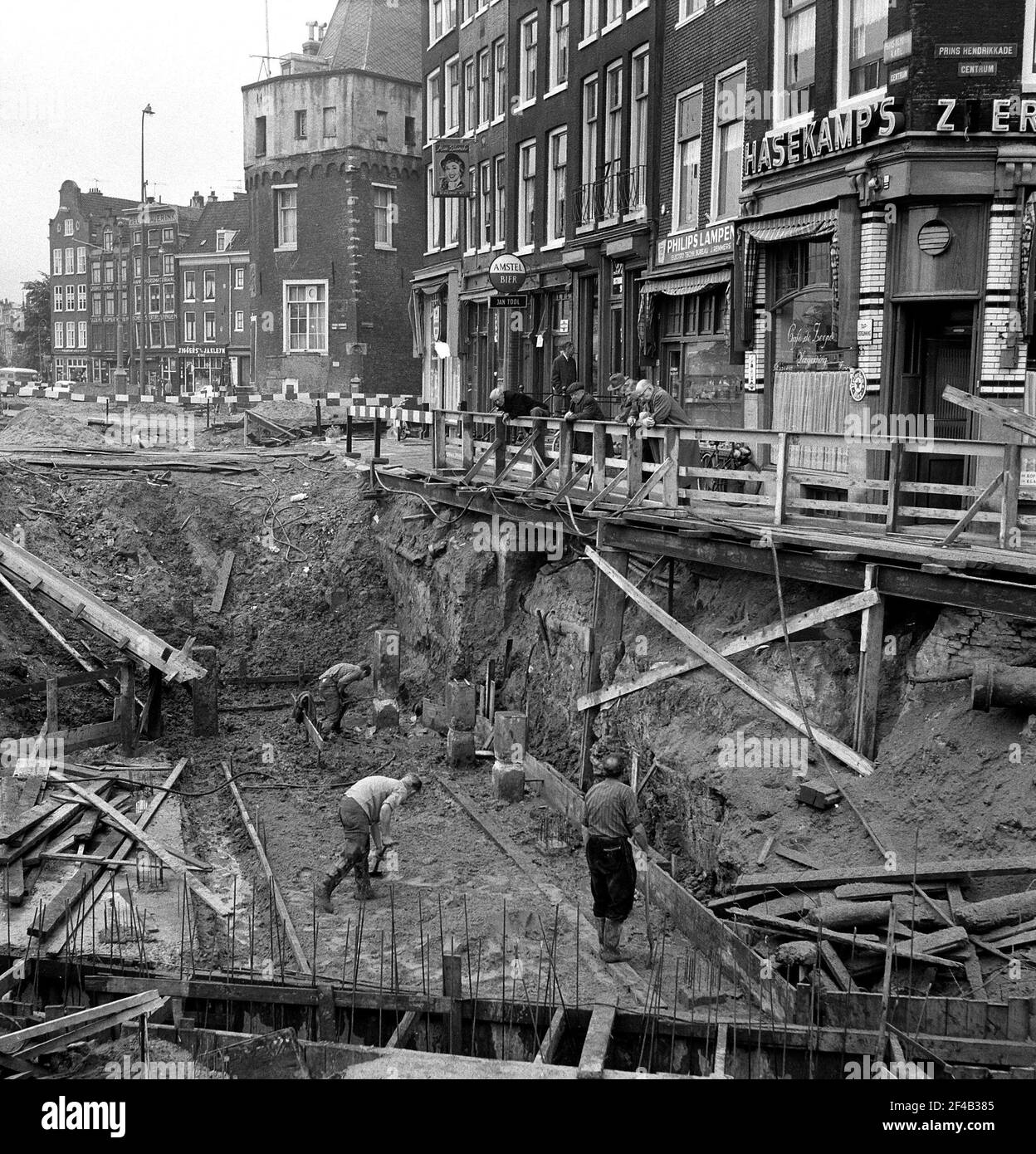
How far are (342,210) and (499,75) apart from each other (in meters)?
14.9

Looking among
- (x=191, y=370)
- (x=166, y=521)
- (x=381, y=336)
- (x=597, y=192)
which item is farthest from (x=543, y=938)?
(x=191, y=370)

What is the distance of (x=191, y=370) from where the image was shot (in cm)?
7375

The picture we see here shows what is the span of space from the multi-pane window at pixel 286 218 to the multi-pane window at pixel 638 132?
24683mm

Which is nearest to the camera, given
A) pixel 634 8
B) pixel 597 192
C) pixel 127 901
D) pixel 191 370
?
pixel 127 901

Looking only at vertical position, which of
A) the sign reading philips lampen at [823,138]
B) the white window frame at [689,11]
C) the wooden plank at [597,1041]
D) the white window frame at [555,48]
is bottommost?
the wooden plank at [597,1041]

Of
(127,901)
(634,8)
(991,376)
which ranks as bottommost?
(127,901)

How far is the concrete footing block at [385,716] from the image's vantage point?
1953 centimetres

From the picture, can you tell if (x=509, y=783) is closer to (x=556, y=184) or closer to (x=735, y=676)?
(x=735, y=676)

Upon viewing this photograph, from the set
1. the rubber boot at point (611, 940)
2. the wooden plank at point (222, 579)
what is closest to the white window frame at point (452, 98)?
the wooden plank at point (222, 579)

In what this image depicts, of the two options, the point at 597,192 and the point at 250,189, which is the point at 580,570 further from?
the point at 250,189

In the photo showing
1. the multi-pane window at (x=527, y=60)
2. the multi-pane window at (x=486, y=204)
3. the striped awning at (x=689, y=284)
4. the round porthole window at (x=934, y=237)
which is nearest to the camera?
the round porthole window at (x=934, y=237)

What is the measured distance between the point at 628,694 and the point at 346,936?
4681 mm

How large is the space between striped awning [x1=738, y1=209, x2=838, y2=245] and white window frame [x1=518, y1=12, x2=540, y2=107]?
12517 mm

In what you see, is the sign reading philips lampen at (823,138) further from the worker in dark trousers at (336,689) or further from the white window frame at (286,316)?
the white window frame at (286,316)
